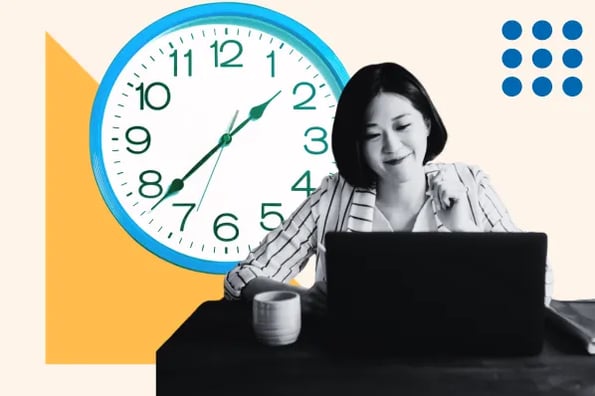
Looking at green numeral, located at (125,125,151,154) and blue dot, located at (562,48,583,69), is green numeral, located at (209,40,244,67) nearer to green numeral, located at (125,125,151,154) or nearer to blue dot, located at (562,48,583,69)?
green numeral, located at (125,125,151,154)

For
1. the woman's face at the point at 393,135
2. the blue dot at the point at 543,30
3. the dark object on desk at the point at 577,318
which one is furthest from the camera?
the blue dot at the point at 543,30

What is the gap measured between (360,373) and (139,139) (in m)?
1.62

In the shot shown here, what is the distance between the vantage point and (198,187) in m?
2.42

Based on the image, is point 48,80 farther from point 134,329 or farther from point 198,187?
point 134,329

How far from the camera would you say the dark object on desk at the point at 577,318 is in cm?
121

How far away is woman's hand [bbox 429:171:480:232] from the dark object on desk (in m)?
0.38

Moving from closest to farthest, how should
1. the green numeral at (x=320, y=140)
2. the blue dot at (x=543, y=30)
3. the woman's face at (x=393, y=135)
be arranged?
the woman's face at (x=393, y=135) → the blue dot at (x=543, y=30) → the green numeral at (x=320, y=140)

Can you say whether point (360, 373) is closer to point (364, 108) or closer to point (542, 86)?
point (364, 108)

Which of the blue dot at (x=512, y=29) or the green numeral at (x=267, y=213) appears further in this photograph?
the green numeral at (x=267, y=213)

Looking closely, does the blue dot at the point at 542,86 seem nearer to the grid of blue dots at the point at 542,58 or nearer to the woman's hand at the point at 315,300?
the grid of blue dots at the point at 542,58

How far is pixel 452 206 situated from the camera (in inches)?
74.5

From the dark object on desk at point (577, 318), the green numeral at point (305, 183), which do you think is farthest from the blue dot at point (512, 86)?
the dark object on desk at point (577, 318)

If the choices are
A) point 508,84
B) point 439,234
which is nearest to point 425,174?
point 508,84

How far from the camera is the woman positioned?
5.84ft
